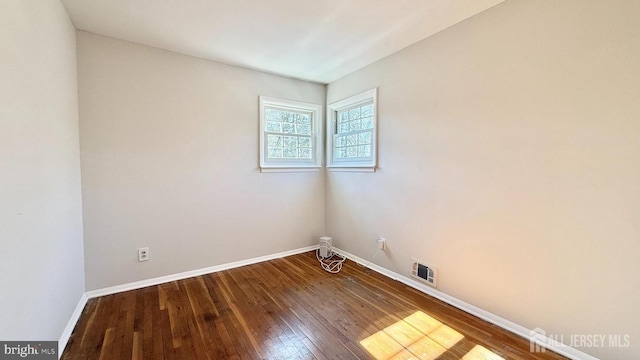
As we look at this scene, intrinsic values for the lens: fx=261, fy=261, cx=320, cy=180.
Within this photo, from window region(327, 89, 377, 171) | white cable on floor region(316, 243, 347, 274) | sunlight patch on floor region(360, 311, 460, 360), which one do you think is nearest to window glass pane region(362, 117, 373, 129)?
window region(327, 89, 377, 171)

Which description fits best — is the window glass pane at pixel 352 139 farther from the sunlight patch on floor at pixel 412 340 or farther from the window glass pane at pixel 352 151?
the sunlight patch on floor at pixel 412 340

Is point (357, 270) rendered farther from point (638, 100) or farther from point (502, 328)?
point (638, 100)

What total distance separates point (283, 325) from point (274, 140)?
2.20 m

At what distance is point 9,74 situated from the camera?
3.76 ft

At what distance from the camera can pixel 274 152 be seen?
3.43 metres

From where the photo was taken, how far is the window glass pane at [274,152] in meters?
3.39

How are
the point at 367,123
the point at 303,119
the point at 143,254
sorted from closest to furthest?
the point at 143,254 < the point at 367,123 < the point at 303,119

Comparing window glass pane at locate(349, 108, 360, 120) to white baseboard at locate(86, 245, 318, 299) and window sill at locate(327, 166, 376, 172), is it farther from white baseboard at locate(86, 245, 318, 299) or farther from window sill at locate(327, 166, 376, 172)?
white baseboard at locate(86, 245, 318, 299)

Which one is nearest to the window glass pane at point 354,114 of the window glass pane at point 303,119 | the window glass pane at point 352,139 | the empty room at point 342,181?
the empty room at point 342,181

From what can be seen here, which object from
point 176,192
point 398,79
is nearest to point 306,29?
point 398,79

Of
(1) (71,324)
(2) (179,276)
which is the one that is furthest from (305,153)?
(1) (71,324)

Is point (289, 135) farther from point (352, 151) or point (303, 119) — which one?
point (352, 151)

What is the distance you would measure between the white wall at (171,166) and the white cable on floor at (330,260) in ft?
1.61

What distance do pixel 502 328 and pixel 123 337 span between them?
8.82 ft
